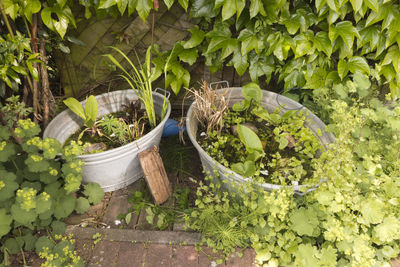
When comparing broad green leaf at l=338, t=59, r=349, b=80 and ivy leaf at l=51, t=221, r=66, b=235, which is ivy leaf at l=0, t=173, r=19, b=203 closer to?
ivy leaf at l=51, t=221, r=66, b=235

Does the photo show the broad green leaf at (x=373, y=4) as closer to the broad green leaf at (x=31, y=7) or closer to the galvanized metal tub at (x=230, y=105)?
the galvanized metal tub at (x=230, y=105)

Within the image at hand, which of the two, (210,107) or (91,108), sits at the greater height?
(91,108)

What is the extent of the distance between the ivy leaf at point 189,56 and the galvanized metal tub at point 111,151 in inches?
13.0

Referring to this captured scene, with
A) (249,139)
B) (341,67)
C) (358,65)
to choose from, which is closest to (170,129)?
(249,139)

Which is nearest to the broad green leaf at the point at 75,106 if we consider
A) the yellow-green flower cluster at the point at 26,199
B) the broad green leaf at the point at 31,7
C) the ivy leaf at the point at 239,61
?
the broad green leaf at the point at 31,7

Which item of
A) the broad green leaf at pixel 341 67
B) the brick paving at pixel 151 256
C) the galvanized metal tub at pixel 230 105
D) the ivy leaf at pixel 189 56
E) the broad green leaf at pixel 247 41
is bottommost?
the brick paving at pixel 151 256

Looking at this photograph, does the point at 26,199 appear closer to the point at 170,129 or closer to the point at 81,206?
the point at 81,206

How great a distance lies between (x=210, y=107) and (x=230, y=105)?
1.02ft

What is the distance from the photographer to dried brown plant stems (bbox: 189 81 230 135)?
1915mm

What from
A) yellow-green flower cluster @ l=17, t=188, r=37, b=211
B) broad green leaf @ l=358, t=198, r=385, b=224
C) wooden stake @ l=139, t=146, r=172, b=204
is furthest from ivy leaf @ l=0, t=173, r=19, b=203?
broad green leaf @ l=358, t=198, r=385, b=224

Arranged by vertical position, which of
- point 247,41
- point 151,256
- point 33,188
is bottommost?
point 151,256

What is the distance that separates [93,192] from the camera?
186cm

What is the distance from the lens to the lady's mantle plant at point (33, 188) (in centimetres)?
146

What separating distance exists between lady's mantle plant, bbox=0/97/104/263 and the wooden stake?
13.4 inches
